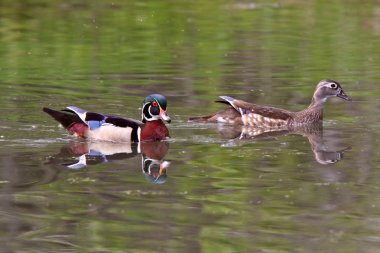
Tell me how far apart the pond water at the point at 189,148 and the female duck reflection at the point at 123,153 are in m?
0.02

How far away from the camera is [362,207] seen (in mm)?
10273

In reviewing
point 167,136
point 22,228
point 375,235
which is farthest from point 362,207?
point 167,136

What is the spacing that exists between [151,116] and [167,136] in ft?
1.01

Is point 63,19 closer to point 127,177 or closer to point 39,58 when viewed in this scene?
point 39,58

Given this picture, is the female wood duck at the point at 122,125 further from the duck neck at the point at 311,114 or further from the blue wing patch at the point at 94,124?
the duck neck at the point at 311,114

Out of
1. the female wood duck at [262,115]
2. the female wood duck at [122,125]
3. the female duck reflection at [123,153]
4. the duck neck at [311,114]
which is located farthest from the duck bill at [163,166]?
the duck neck at [311,114]

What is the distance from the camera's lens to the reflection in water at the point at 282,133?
44.4ft

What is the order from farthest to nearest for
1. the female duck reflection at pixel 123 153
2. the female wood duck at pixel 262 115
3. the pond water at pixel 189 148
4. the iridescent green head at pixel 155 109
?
the female wood duck at pixel 262 115 < the iridescent green head at pixel 155 109 < the female duck reflection at pixel 123 153 < the pond water at pixel 189 148

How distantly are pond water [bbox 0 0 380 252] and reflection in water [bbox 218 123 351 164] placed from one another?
0.18 feet

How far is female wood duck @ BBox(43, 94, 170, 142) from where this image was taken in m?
14.0

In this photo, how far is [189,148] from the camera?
13547 mm

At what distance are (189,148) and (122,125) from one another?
0.91 metres

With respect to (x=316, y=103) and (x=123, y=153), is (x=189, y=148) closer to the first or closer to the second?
(x=123, y=153)

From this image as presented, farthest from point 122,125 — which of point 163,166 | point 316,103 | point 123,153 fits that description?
point 316,103
